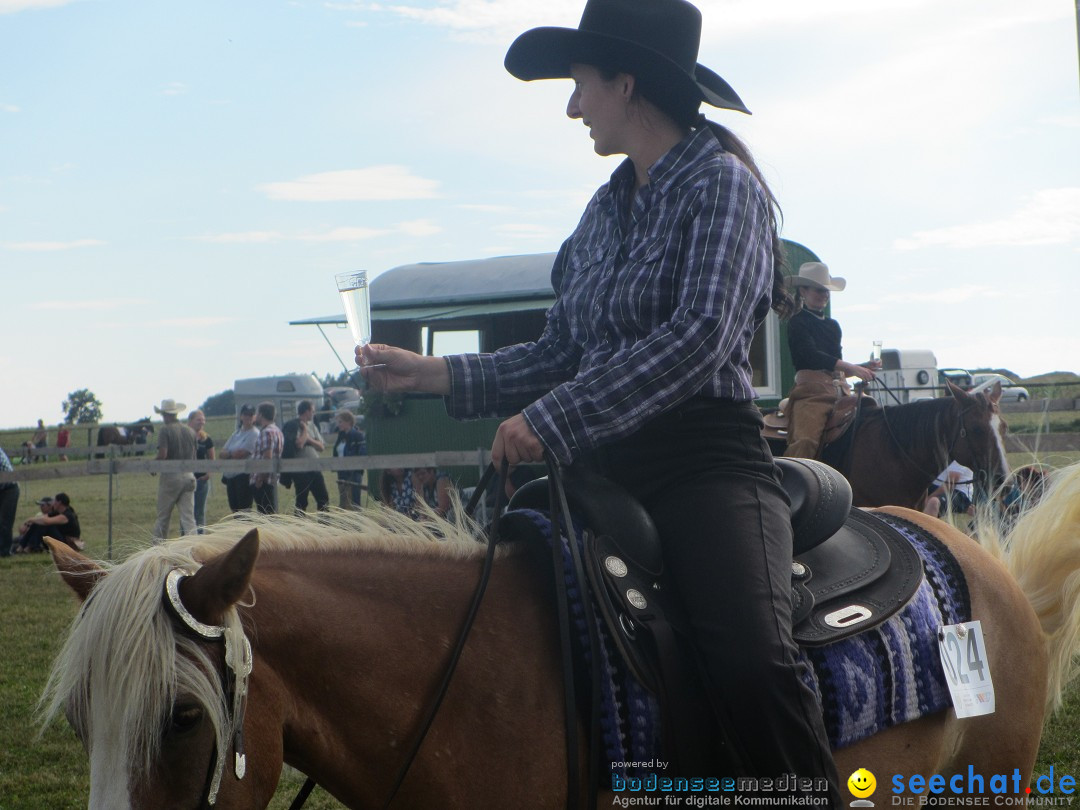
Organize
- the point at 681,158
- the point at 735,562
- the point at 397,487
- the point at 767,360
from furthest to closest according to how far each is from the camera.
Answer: the point at 767,360
the point at 397,487
the point at 681,158
the point at 735,562

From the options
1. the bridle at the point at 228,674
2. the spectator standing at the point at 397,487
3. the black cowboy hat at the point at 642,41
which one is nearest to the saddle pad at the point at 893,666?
the bridle at the point at 228,674

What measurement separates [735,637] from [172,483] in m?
11.0

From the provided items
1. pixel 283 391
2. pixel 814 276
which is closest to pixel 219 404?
pixel 283 391

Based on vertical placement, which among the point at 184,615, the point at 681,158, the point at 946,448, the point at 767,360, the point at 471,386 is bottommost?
the point at 184,615

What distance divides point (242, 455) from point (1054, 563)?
1099 cm

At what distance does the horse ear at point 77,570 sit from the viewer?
5.70ft

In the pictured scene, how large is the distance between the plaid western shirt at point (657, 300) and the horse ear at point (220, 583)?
60cm

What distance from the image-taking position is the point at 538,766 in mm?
1804

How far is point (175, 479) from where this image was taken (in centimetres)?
1168

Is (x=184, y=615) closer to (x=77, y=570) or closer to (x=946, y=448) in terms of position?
(x=77, y=570)

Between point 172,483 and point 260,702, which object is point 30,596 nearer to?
point 172,483

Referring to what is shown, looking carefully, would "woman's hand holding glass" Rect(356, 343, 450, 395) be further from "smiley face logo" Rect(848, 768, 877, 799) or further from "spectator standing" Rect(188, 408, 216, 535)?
"spectator standing" Rect(188, 408, 216, 535)

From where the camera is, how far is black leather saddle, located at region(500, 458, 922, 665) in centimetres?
190

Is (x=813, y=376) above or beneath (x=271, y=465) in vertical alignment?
above
